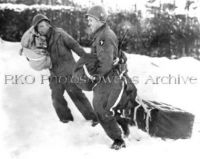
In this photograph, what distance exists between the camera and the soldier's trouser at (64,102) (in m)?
5.47

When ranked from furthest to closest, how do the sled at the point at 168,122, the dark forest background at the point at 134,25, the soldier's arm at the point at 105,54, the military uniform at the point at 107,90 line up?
the dark forest background at the point at 134,25, the sled at the point at 168,122, the military uniform at the point at 107,90, the soldier's arm at the point at 105,54

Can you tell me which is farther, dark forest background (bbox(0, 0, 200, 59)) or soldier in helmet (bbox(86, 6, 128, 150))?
dark forest background (bbox(0, 0, 200, 59))

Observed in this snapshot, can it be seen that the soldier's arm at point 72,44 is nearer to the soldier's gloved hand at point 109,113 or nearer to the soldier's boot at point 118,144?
the soldier's gloved hand at point 109,113

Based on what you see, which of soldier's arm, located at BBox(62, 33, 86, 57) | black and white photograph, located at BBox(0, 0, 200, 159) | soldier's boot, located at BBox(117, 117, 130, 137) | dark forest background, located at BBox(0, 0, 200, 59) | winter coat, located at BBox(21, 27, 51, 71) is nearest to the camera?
black and white photograph, located at BBox(0, 0, 200, 159)

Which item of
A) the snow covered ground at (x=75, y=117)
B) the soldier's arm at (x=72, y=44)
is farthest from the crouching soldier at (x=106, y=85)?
the soldier's arm at (x=72, y=44)

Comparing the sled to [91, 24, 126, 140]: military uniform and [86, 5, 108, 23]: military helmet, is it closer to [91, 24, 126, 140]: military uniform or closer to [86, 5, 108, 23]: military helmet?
[91, 24, 126, 140]: military uniform

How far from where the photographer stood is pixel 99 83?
14.8 feet

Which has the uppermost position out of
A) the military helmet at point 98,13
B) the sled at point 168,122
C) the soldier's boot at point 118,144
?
the military helmet at point 98,13

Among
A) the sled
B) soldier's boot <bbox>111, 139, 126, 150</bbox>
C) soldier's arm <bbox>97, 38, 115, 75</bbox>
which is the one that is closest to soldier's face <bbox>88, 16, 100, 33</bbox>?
soldier's arm <bbox>97, 38, 115, 75</bbox>

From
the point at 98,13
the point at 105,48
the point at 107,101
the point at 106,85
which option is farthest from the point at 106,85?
the point at 98,13

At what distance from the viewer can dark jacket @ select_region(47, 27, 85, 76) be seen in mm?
5324

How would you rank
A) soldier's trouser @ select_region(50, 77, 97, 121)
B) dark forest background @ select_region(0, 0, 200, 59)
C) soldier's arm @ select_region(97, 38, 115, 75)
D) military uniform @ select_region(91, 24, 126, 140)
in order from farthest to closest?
1. dark forest background @ select_region(0, 0, 200, 59)
2. soldier's trouser @ select_region(50, 77, 97, 121)
3. military uniform @ select_region(91, 24, 126, 140)
4. soldier's arm @ select_region(97, 38, 115, 75)

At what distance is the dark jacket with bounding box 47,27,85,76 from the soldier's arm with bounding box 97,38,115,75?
106cm

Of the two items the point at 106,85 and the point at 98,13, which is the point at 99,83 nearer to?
the point at 106,85
